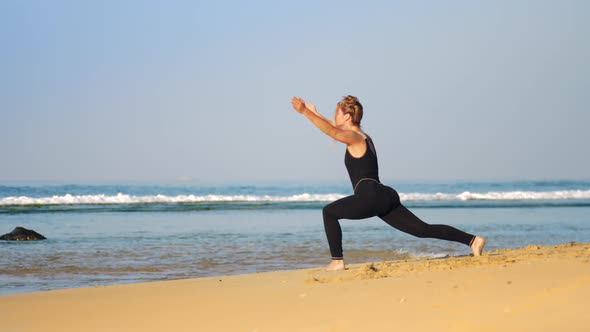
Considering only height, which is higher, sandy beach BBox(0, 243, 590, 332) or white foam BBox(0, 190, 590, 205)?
white foam BBox(0, 190, 590, 205)

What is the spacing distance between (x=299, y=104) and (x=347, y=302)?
217cm

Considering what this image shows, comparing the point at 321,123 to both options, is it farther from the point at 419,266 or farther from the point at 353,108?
the point at 419,266

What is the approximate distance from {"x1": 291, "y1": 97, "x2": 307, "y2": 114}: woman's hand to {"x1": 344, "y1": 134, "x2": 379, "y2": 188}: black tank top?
656 mm

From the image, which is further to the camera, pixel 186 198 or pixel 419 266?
pixel 186 198

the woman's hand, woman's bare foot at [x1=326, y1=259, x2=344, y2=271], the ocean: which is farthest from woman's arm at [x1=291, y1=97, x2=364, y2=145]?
the ocean

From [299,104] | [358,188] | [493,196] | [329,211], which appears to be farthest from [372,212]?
[493,196]

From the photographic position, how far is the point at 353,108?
22.6ft

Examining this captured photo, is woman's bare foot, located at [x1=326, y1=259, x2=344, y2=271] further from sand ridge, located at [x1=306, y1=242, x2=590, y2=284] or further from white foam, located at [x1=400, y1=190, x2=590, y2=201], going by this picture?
white foam, located at [x1=400, y1=190, x2=590, y2=201]

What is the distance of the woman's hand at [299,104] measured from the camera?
657 centimetres

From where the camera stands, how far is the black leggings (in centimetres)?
685

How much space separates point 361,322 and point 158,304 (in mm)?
1643

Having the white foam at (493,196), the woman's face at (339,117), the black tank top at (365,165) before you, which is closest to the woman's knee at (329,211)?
the black tank top at (365,165)

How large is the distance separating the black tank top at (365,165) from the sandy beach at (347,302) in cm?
82

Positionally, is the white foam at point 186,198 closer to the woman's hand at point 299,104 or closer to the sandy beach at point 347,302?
the woman's hand at point 299,104
